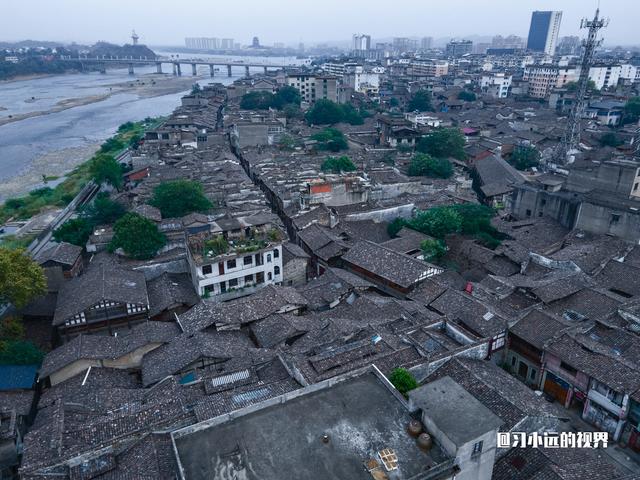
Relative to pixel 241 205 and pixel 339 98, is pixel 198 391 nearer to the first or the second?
pixel 241 205

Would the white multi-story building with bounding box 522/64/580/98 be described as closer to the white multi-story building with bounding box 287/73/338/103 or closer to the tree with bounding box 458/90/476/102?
the tree with bounding box 458/90/476/102

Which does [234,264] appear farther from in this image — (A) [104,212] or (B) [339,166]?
(B) [339,166]

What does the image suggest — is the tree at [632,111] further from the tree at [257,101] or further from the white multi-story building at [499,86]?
the tree at [257,101]

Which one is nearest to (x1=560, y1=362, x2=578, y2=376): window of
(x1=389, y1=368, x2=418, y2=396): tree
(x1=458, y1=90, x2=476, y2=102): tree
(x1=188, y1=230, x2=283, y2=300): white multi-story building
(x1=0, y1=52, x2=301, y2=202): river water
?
(x1=389, y1=368, x2=418, y2=396): tree

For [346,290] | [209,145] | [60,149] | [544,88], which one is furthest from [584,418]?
[544,88]

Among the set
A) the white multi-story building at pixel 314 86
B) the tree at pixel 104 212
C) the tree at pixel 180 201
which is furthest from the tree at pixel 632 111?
the tree at pixel 104 212
